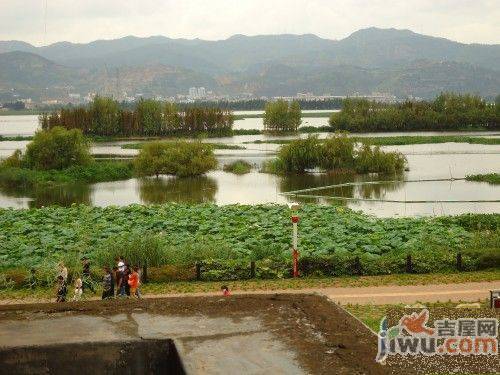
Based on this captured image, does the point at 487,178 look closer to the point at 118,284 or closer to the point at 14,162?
the point at 14,162

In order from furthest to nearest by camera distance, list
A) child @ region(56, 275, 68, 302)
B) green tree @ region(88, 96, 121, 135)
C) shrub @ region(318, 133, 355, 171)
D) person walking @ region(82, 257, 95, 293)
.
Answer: green tree @ region(88, 96, 121, 135) < shrub @ region(318, 133, 355, 171) < person walking @ region(82, 257, 95, 293) < child @ region(56, 275, 68, 302)

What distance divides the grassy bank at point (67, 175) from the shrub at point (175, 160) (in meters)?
2.11

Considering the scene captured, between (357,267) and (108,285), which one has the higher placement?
(108,285)

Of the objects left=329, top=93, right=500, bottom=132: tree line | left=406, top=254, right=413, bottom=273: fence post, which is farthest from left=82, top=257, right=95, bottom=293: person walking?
left=329, top=93, right=500, bottom=132: tree line

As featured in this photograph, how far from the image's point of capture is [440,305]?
64.9 ft

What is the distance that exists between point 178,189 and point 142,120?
63703mm

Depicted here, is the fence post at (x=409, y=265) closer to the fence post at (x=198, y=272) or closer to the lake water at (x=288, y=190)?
the fence post at (x=198, y=272)

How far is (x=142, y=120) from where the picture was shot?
123 m

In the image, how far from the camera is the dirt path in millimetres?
21188

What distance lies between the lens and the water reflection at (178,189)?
54678 millimetres

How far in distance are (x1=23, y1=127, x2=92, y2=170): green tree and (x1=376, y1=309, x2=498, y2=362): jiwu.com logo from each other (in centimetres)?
6225

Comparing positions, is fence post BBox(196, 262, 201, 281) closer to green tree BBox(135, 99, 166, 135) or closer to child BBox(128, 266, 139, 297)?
child BBox(128, 266, 139, 297)

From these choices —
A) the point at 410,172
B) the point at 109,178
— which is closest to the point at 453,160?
the point at 410,172

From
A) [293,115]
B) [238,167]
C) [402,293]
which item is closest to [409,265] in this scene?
[402,293]
